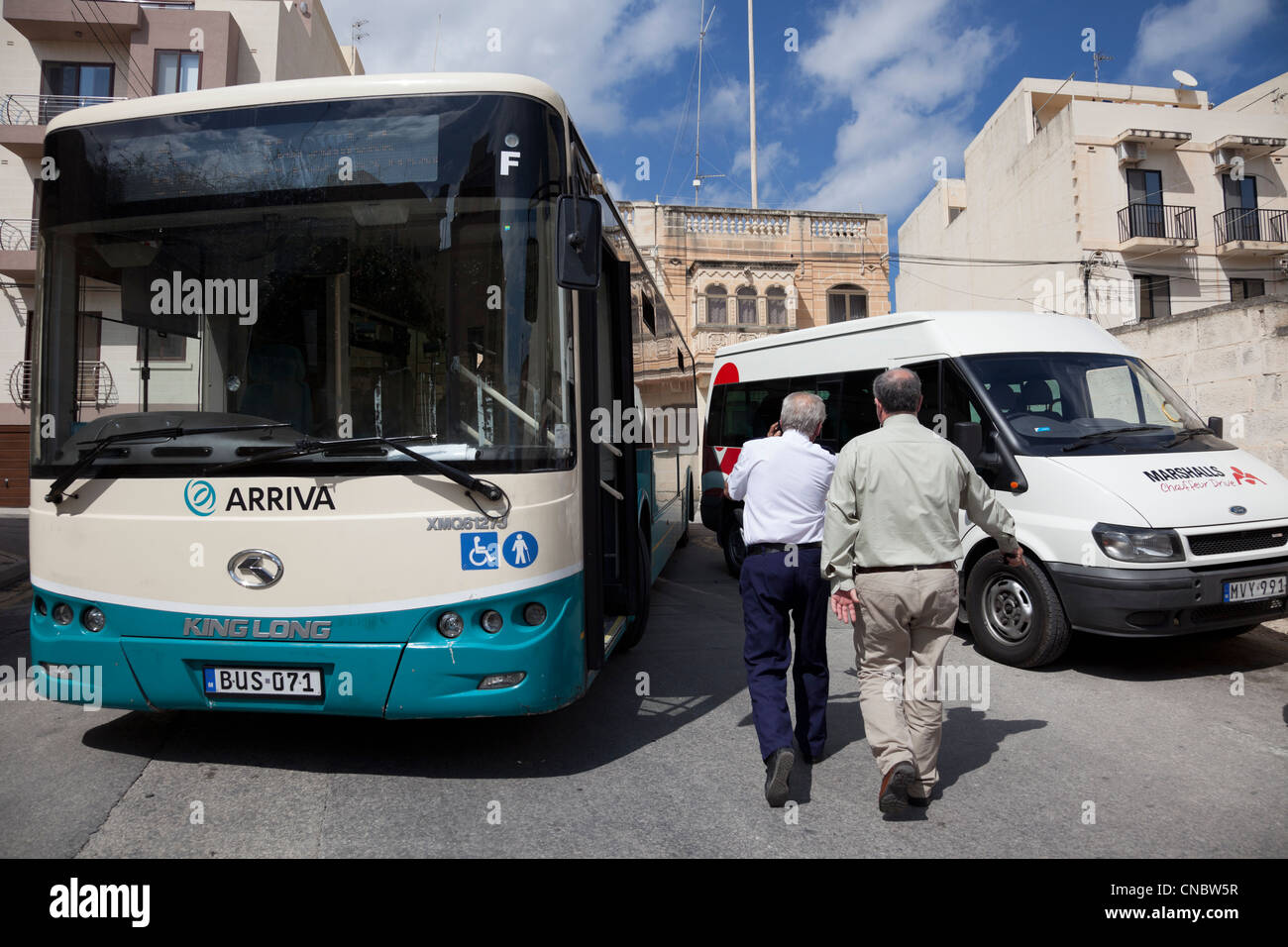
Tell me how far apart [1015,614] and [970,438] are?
4.24ft

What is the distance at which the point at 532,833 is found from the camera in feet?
11.4

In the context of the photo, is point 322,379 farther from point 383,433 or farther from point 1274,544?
point 1274,544

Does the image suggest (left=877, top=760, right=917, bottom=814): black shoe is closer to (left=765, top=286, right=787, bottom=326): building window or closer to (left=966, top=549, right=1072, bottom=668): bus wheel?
(left=966, top=549, right=1072, bottom=668): bus wheel

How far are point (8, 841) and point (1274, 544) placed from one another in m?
7.14

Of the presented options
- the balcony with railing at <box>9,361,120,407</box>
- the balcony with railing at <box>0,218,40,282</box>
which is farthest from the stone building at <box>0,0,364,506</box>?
the balcony with railing at <box>9,361,120,407</box>

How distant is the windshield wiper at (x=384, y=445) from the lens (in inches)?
144

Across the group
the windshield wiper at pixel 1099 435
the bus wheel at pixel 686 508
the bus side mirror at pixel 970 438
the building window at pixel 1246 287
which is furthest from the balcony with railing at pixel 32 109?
the building window at pixel 1246 287

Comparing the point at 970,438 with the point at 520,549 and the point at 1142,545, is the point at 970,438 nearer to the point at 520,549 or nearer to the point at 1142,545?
the point at 1142,545

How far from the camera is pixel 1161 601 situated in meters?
5.34

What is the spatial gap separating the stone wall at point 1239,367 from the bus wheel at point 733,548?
683 cm

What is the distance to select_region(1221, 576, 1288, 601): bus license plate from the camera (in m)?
5.48

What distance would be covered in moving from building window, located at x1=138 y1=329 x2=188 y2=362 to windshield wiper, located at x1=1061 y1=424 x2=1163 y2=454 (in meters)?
5.56

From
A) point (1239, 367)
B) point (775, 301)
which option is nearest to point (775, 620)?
point (1239, 367)
